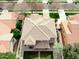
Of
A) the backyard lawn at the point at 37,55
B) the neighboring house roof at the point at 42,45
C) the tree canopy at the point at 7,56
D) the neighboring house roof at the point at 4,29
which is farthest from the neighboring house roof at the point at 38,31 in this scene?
the tree canopy at the point at 7,56

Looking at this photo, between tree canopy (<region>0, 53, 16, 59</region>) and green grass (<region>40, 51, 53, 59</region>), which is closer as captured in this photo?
tree canopy (<region>0, 53, 16, 59</region>)

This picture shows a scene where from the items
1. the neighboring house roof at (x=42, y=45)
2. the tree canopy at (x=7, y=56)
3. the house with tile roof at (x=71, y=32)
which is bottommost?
the tree canopy at (x=7, y=56)

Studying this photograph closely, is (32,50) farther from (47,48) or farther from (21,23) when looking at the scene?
(21,23)

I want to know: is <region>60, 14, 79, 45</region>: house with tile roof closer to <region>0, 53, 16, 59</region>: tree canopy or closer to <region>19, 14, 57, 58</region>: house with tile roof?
<region>19, 14, 57, 58</region>: house with tile roof

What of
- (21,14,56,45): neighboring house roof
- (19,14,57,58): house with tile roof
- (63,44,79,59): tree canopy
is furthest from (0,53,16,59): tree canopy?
(63,44,79,59): tree canopy

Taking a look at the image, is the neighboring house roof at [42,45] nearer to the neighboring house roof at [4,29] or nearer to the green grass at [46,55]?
the green grass at [46,55]

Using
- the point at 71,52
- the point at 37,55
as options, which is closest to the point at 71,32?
the point at 71,52

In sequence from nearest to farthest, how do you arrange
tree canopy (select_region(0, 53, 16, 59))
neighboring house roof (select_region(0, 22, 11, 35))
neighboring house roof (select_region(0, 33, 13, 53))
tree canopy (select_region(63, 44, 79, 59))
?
tree canopy (select_region(0, 53, 16, 59)) < tree canopy (select_region(63, 44, 79, 59)) < neighboring house roof (select_region(0, 33, 13, 53)) < neighboring house roof (select_region(0, 22, 11, 35))

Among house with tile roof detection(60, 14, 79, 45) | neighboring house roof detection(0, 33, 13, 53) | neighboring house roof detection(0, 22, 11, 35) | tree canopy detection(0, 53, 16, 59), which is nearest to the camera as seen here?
tree canopy detection(0, 53, 16, 59)

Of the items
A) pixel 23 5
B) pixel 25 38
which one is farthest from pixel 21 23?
pixel 23 5
